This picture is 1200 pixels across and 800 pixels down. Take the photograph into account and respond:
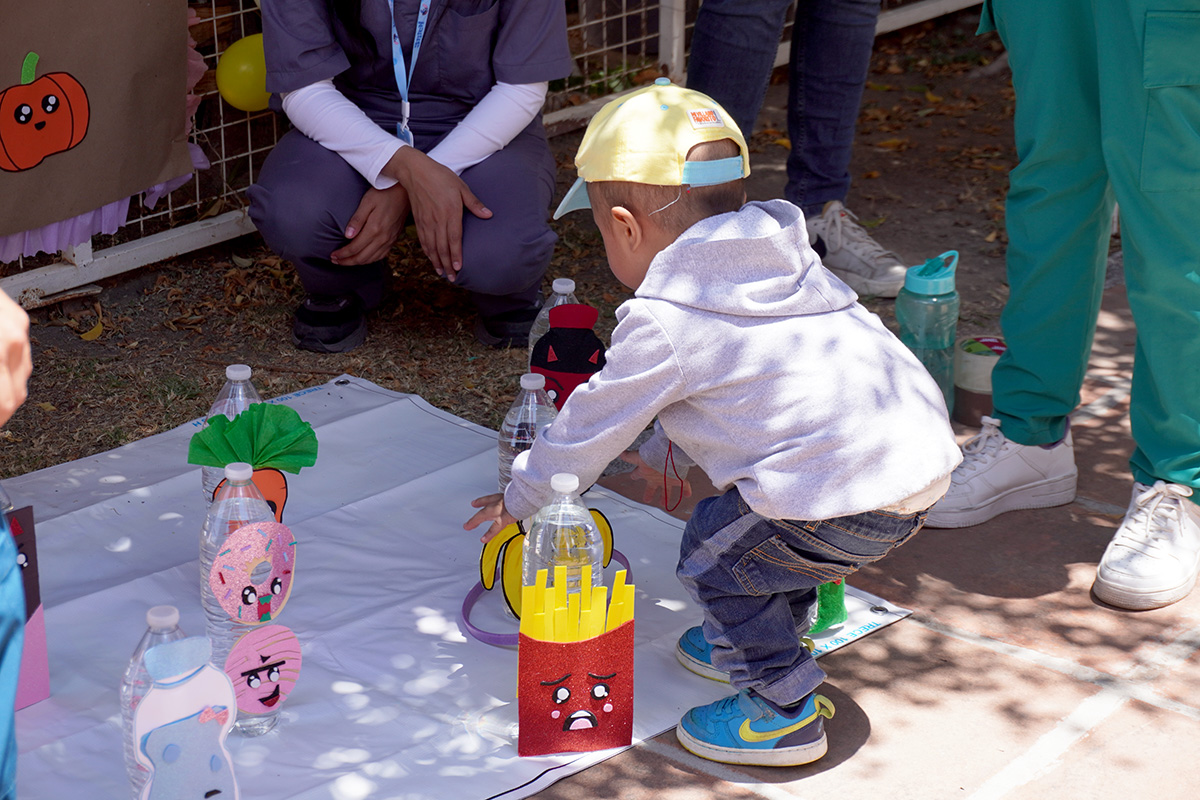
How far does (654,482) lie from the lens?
3.03 metres

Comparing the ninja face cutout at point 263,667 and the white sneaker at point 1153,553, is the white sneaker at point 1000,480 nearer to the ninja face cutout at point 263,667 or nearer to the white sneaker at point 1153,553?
the white sneaker at point 1153,553

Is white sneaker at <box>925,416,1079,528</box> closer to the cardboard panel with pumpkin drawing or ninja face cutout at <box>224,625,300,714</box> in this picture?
ninja face cutout at <box>224,625,300,714</box>

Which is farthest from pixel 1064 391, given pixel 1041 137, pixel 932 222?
pixel 932 222

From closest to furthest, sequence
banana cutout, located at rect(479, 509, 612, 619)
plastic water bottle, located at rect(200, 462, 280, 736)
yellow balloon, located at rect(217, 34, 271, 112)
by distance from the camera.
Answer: plastic water bottle, located at rect(200, 462, 280, 736), banana cutout, located at rect(479, 509, 612, 619), yellow balloon, located at rect(217, 34, 271, 112)

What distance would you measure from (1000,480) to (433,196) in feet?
5.72

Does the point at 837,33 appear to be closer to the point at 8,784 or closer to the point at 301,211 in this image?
the point at 301,211

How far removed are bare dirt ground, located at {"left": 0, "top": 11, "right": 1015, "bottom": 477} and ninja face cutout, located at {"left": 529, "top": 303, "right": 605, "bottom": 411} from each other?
0.55 meters

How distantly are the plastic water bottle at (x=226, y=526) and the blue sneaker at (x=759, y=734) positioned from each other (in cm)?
93

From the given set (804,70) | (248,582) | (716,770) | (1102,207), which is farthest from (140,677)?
(804,70)

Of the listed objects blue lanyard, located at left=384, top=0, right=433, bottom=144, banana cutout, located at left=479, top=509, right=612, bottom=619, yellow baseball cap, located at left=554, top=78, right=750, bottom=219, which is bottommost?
banana cutout, located at left=479, top=509, right=612, bottom=619

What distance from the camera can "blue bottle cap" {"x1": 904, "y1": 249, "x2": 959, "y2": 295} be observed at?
11.5ft

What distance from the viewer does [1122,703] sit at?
8.22ft

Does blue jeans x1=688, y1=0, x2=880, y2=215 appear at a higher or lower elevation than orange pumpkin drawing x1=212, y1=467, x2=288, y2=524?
higher

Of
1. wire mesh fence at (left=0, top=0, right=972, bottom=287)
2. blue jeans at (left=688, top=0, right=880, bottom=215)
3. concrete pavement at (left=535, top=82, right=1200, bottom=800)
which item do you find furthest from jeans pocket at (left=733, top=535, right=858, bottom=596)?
wire mesh fence at (left=0, top=0, right=972, bottom=287)
